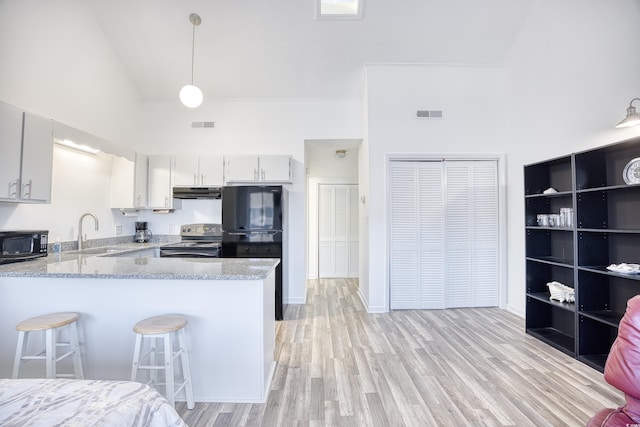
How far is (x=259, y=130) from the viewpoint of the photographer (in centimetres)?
452

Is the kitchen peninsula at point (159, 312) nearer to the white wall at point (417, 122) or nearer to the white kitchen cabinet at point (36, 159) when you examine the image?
the white kitchen cabinet at point (36, 159)

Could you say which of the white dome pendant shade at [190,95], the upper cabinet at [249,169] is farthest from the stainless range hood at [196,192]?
the white dome pendant shade at [190,95]

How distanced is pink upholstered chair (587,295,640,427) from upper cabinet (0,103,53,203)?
4.08m

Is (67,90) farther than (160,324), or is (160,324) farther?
(67,90)

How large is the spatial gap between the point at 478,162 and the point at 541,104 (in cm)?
95

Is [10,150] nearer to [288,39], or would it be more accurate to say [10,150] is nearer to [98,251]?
[98,251]

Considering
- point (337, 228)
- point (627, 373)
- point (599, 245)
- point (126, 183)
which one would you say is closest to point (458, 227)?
point (599, 245)

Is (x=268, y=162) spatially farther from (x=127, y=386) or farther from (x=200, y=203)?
(x=127, y=386)

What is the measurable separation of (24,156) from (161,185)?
1.79 metres

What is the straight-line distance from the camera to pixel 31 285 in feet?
6.81

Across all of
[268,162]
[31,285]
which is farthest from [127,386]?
[268,162]

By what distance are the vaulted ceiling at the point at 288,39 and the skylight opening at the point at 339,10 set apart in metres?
0.10

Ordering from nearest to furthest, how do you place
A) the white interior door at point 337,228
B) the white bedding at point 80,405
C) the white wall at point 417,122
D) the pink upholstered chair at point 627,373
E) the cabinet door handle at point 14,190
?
1. the white bedding at point 80,405
2. the pink upholstered chair at point 627,373
3. the cabinet door handle at point 14,190
4. the white wall at point 417,122
5. the white interior door at point 337,228

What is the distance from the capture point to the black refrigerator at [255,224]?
3.82 m
